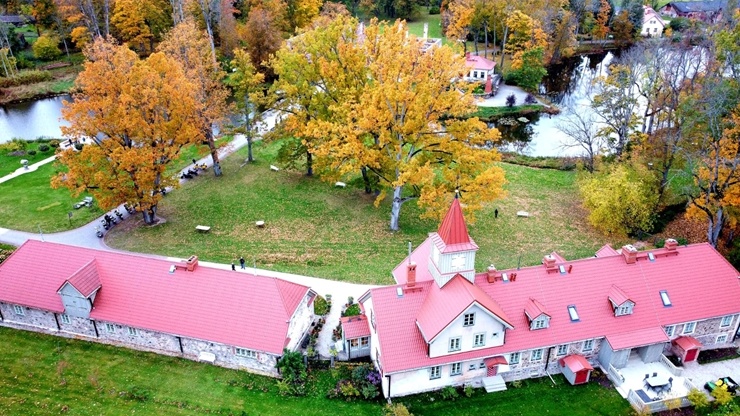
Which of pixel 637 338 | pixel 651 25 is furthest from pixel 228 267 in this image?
pixel 651 25

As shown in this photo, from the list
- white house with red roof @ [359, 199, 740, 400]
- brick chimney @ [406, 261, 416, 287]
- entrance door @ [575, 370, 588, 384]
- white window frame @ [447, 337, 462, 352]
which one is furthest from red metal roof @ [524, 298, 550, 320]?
brick chimney @ [406, 261, 416, 287]

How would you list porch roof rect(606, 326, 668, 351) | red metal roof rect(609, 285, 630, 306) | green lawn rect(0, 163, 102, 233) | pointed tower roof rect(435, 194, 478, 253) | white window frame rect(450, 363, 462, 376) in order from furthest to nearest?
green lawn rect(0, 163, 102, 233) < red metal roof rect(609, 285, 630, 306) < porch roof rect(606, 326, 668, 351) < white window frame rect(450, 363, 462, 376) < pointed tower roof rect(435, 194, 478, 253)

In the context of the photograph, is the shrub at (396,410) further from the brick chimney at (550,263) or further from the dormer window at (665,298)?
the dormer window at (665,298)

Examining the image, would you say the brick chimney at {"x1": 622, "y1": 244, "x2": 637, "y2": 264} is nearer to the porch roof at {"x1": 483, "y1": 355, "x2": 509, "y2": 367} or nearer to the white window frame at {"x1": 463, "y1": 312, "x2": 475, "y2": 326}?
the porch roof at {"x1": 483, "y1": 355, "x2": 509, "y2": 367}

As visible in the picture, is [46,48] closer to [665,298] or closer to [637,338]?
[637,338]

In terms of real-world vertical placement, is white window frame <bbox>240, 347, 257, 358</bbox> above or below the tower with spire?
below

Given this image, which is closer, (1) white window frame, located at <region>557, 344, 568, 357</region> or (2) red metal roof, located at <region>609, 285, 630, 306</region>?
(2) red metal roof, located at <region>609, 285, 630, 306</region>

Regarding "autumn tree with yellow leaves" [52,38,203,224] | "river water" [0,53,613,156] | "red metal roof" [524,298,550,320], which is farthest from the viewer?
"river water" [0,53,613,156]
